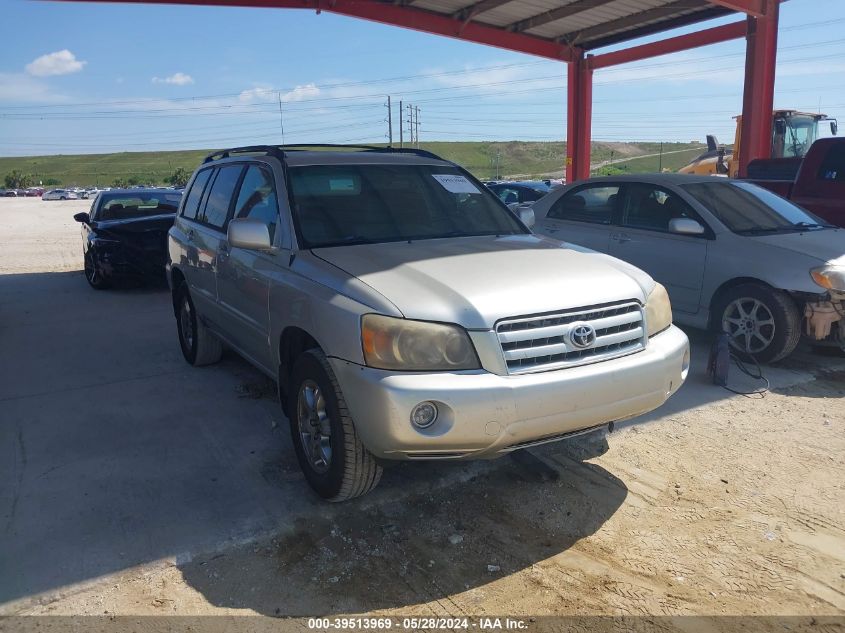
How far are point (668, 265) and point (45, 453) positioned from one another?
5.45 metres

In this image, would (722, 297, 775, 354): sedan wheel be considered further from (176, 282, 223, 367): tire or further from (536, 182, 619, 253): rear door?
(176, 282, 223, 367): tire

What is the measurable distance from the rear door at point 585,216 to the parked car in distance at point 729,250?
0.01 metres

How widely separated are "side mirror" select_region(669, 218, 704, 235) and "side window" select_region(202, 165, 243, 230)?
3.86 m

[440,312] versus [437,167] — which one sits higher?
[437,167]

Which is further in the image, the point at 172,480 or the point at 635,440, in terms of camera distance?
the point at 635,440

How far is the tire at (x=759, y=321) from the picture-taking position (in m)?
5.89

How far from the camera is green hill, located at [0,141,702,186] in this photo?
117 metres

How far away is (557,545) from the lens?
3293mm

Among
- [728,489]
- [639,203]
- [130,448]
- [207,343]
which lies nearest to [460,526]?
[728,489]

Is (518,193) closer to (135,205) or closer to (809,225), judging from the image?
(135,205)

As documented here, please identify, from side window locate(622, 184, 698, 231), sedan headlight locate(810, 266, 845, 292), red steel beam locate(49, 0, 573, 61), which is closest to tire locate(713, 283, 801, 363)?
sedan headlight locate(810, 266, 845, 292)

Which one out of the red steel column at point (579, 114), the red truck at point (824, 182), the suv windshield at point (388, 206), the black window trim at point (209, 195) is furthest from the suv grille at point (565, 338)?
the red steel column at point (579, 114)

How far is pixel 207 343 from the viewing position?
6.06 metres

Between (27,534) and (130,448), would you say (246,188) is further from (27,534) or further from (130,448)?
(27,534)
